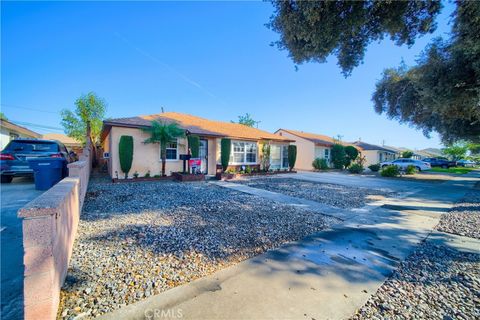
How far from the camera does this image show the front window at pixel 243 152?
585 inches

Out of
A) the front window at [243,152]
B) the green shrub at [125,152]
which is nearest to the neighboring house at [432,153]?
the front window at [243,152]

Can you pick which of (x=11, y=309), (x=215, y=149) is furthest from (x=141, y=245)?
(x=215, y=149)

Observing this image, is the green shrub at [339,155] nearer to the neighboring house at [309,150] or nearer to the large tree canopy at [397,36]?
the neighboring house at [309,150]

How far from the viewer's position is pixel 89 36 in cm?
1034

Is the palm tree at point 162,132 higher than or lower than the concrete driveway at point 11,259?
higher

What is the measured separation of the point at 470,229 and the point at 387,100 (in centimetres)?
1179

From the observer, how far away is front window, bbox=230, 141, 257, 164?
1487cm

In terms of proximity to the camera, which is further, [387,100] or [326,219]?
[387,100]

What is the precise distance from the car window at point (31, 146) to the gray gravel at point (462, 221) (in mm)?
12422

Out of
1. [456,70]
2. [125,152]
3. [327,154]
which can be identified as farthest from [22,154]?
[327,154]

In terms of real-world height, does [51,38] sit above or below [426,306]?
above

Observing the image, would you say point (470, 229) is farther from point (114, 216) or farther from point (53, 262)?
point (114, 216)

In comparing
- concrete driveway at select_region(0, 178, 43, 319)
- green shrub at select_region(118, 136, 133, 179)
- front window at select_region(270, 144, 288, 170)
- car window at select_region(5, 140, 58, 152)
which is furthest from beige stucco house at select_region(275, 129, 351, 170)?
concrete driveway at select_region(0, 178, 43, 319)

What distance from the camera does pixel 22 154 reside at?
710 cm
